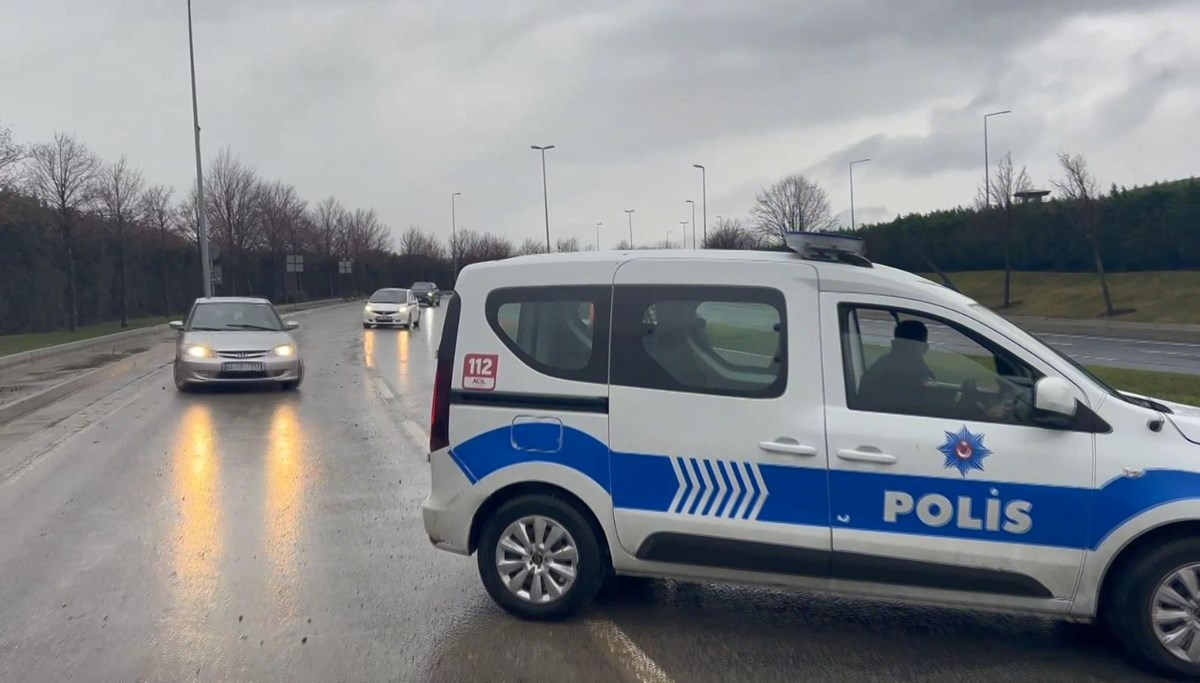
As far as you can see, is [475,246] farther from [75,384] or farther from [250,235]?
[75,384]

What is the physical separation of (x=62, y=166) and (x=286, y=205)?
2936 centimetres

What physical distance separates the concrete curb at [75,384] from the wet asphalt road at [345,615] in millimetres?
5549

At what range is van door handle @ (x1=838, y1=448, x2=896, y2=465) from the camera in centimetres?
498

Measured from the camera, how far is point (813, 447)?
508 cm

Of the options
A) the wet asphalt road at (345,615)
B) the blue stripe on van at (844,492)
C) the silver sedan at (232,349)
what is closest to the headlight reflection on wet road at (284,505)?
the wet asphalt road at (345,615)

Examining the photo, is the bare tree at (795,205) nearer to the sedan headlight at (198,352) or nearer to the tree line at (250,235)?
the tree line at (250,235)

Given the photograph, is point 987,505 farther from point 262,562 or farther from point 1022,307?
point 1022,307

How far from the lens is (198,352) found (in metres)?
16.1

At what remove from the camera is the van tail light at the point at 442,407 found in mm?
5730

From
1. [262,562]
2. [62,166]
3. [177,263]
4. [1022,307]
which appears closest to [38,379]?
[262,562]

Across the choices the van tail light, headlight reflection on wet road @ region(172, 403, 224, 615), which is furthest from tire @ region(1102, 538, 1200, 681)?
headlight reflection on wet road @ region(172, 403, 224, 615)

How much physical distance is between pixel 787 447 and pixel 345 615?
2.61 meters

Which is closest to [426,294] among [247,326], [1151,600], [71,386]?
[71,386]

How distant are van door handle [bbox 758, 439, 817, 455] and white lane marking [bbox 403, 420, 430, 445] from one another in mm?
6835
